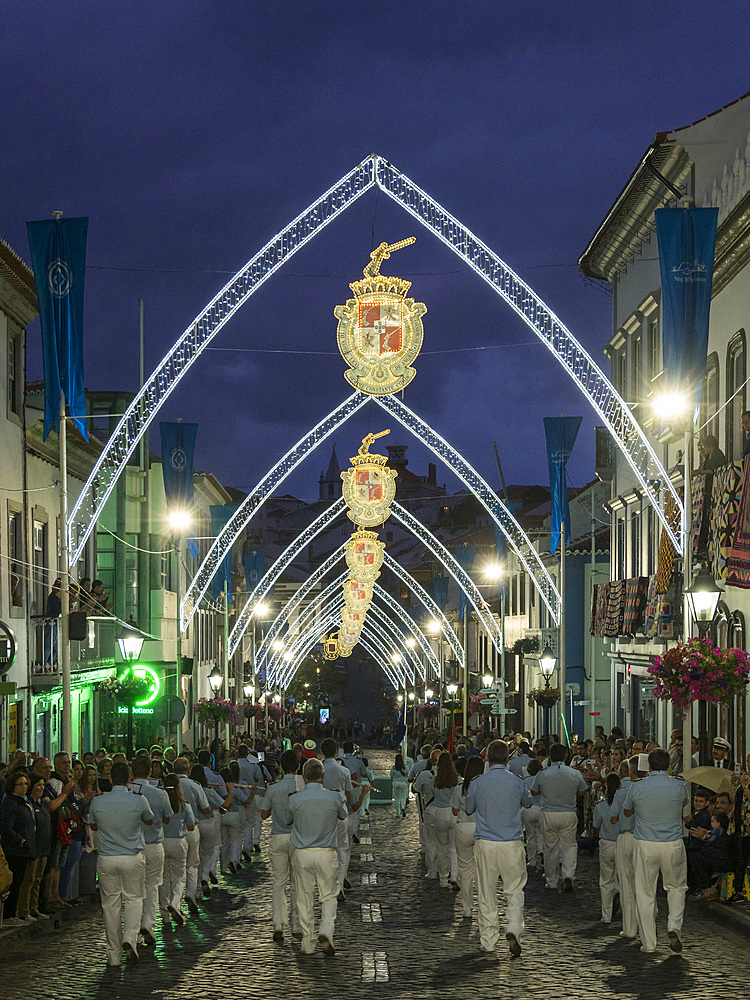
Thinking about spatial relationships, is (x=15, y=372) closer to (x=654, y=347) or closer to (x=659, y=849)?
(x=654, y=347)

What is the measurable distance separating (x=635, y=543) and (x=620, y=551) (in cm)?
261

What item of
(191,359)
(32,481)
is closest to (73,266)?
(191,359)

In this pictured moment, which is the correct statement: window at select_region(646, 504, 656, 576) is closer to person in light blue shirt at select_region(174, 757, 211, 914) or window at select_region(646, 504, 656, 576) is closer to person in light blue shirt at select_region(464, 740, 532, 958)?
person in light blue shirt at select_region(174, 757, 211, 914)

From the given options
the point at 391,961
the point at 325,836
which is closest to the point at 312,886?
the point at 325,836

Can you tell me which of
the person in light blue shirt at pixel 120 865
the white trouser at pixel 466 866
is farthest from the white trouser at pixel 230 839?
the person in light blue shirt at pixel 120 865

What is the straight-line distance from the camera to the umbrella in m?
17.8

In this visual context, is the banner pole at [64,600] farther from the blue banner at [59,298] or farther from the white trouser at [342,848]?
the white trouser at [342,848]

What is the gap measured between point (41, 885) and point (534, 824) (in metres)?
7.35

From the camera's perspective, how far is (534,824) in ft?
68.7

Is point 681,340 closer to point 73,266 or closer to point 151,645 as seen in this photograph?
point 73,266

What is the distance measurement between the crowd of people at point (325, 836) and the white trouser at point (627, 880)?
0.02 metres

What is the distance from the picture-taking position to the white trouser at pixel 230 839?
21.2 meters

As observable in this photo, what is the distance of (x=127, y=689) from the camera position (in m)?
27.1

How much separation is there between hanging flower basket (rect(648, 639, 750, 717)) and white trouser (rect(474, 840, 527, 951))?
736 centimetres
